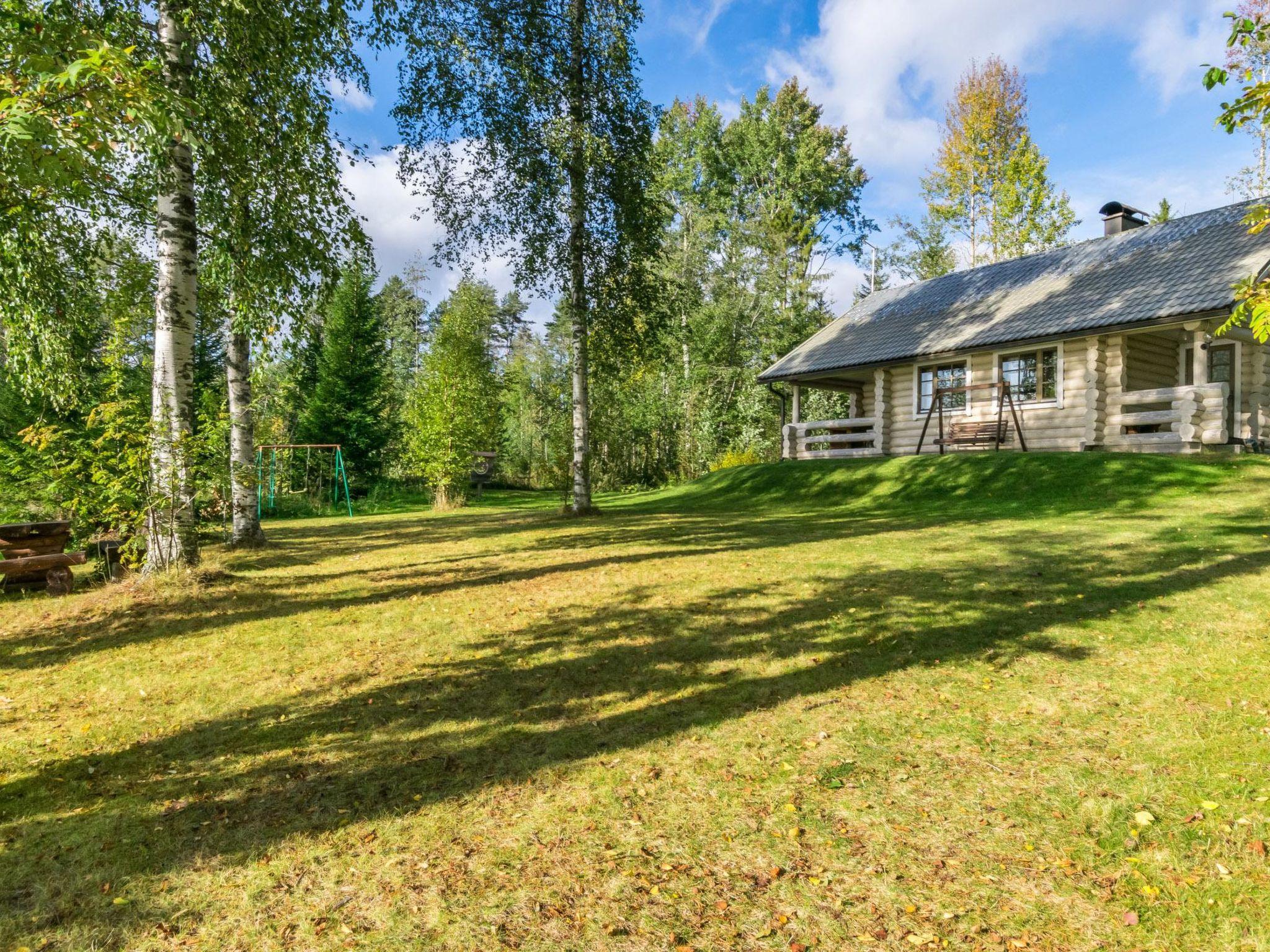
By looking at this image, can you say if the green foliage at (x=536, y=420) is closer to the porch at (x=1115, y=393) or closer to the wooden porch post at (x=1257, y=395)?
the porch at (x=1115, y=393)

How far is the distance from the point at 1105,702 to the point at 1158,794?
1.08m

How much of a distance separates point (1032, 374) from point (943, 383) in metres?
2.31

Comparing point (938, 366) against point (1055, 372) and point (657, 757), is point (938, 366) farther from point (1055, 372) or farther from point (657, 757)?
point (657, 757)

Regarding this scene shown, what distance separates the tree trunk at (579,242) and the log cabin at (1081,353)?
7.80 metres


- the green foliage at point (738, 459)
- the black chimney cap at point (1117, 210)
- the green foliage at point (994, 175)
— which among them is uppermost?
the green foliage at point (994, 175)

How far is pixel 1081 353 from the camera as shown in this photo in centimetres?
1538

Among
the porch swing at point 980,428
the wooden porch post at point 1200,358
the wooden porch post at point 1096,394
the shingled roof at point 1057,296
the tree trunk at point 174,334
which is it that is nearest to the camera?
the tree trunk at point 174,334

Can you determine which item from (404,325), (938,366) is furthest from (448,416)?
(404,325)

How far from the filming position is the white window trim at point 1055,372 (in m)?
15.7

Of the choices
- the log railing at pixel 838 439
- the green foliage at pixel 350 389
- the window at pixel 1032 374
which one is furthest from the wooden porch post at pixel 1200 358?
the green foliage at pixel 350 389

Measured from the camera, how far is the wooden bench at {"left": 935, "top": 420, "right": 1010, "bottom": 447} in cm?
1659

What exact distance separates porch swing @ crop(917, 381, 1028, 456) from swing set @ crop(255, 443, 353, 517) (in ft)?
49.9

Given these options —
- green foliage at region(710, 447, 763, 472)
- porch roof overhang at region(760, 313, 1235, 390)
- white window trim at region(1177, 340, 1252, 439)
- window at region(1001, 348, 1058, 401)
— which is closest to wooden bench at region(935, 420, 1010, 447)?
window at region(1001, 348, 1058, 401)

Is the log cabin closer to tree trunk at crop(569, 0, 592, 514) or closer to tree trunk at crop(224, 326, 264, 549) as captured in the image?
tree trunk at crop(569, 0, 592, 514)
